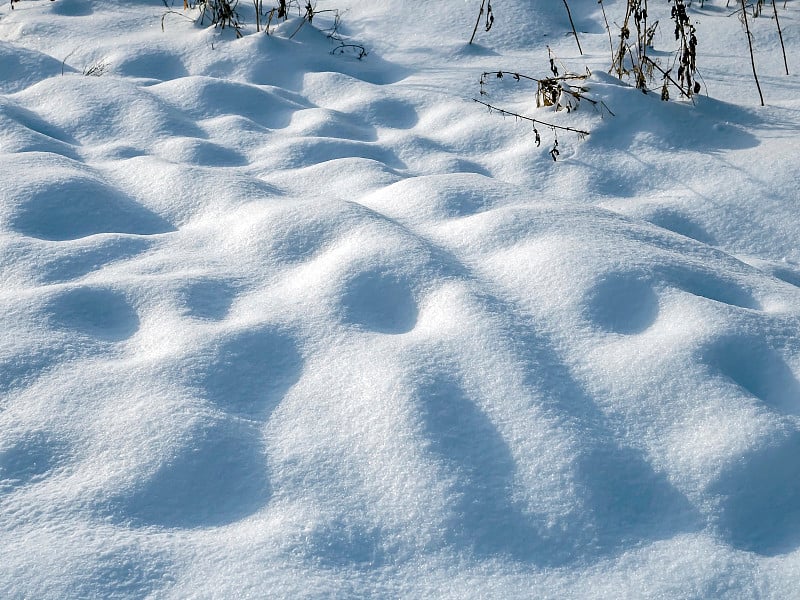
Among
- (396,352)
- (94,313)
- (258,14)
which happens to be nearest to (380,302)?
(396,352)

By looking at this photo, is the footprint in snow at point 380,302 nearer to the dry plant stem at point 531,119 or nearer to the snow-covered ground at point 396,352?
the snow-covered ground at point 396,352

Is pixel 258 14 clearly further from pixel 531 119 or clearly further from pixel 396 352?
pixel 396 352

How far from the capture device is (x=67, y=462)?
129 cm

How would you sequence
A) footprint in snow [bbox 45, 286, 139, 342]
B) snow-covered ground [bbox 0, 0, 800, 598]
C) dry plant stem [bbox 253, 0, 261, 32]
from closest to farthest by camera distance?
snow-covered ground [bbox 0, 0, 800, 598] < footprint in snow [bbox 45, 286, 139, 342] < dry plant stem [bbox 253, 0, 261, 32]

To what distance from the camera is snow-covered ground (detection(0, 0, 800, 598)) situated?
1.17 m

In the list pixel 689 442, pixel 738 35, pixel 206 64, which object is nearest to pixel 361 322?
pixel 689 442

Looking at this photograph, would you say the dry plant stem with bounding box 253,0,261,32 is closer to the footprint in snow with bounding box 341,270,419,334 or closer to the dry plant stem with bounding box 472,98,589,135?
the dry plant stem with bounding box 472,98,589,135

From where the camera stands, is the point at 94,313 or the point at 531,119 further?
the point at 531,119

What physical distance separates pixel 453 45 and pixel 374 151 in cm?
117

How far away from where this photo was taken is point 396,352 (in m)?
1.52

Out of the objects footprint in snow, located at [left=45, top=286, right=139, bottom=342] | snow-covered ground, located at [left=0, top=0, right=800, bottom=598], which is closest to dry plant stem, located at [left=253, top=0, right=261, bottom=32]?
snow-covered ground, located at [left=0, top=0, right=800, bottom=598]

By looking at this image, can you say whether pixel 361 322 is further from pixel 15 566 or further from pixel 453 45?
pixel 453 45

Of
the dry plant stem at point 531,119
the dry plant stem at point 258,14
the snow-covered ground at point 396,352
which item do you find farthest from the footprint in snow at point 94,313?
the dry plant stem at point 258,14

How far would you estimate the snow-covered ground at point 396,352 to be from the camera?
3.83 ft
